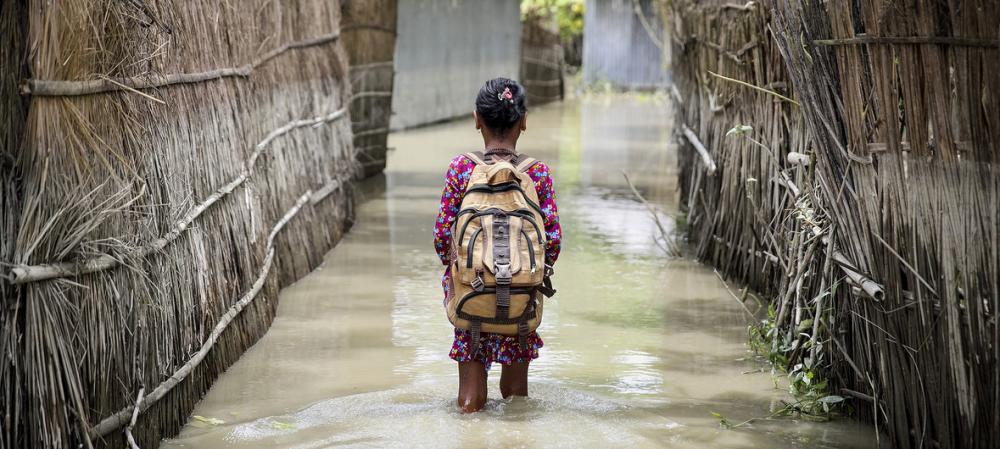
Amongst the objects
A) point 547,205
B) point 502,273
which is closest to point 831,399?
point 547,205

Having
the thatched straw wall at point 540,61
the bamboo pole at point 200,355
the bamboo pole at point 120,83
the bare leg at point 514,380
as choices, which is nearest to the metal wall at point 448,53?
the thatched straw wall at point 540,61

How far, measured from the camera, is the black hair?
394 cm

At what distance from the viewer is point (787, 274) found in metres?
4.93

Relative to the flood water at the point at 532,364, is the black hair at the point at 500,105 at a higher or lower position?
higher

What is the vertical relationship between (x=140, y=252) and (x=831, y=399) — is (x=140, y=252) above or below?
above

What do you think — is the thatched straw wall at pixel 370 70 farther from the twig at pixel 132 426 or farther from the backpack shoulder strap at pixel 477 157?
the twig at pixel 132 426

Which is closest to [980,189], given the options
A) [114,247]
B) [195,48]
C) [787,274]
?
[787,274]

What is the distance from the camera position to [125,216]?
372 centimetres

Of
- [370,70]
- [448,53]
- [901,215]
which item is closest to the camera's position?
[901,215]

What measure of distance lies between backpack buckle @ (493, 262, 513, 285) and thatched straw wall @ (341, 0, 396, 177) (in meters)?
6.24

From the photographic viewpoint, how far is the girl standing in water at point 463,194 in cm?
396

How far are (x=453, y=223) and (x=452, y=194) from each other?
0.33 ft

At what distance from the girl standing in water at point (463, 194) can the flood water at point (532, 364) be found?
0.17 metres

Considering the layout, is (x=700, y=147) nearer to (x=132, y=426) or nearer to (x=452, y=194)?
(x=452, y=194)
